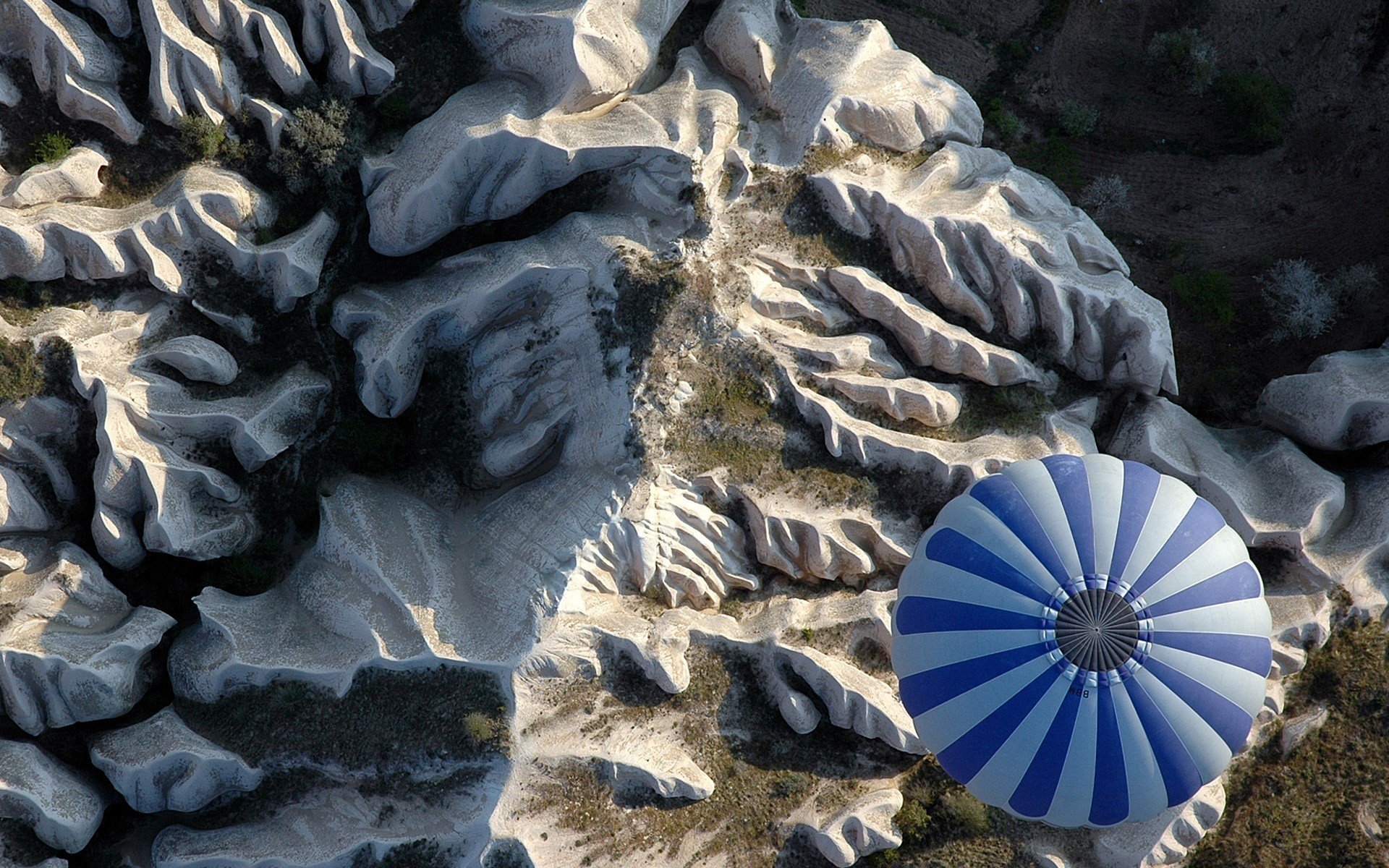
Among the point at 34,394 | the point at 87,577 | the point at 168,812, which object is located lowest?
the point at 168,812

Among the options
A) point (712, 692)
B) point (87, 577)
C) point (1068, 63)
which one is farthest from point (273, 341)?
point (1068, 63)

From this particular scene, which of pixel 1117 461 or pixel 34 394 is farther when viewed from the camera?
pixel 34 394

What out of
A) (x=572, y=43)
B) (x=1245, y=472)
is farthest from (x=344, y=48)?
(x=1245, y=472)

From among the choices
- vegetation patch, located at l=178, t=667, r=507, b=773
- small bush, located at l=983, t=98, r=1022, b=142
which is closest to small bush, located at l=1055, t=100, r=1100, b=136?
small bush, located at l=983, t=98, r=1022, b=142

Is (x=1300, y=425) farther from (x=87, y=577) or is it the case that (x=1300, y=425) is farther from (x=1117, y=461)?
(x=87, y=577)

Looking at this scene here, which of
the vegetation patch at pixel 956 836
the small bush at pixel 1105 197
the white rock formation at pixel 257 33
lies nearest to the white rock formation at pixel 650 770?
the vegetation patch at pixel 956 836

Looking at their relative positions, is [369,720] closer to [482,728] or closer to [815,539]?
[482,728]
